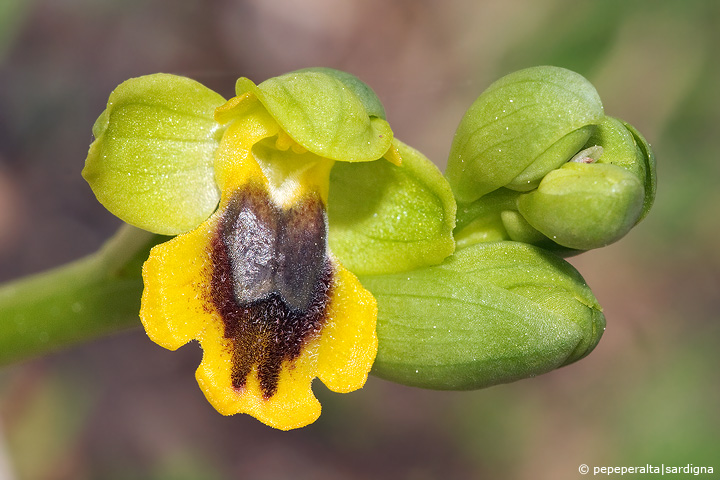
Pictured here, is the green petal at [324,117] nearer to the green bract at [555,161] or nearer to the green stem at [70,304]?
the green bract at [555,161]

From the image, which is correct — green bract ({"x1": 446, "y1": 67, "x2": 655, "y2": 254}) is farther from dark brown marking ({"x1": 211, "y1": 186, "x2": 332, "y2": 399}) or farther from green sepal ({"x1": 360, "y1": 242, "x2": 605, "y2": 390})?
dark brown marking ({"x1": 211, "y1": 186, "x2": 332, "y2": 399})

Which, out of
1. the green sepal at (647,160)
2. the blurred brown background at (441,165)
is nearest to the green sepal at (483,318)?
the green sepal at (647,160)

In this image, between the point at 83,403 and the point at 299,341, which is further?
the point at 83,403

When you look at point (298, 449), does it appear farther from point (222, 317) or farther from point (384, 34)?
point (222, 317)

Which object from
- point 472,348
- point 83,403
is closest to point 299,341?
point 472,348

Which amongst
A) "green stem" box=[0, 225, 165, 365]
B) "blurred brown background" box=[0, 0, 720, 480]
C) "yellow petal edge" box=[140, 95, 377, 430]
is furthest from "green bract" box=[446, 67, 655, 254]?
"blurred brown background" box=[0, 0, 720, 480]

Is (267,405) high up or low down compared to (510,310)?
down

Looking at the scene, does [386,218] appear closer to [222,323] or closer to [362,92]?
[362,92]

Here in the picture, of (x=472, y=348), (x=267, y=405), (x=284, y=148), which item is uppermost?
(x=284, y=148)
